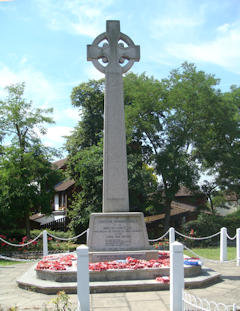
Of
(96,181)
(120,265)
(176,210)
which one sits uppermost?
(96,181)

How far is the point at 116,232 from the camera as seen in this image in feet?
29.6

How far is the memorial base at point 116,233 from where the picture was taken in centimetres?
891

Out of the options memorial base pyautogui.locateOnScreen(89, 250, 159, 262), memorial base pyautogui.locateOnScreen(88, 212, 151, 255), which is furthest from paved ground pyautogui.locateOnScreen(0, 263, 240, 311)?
memorial base pyautogui.locateOnScreen(88, 212, 151, 255)

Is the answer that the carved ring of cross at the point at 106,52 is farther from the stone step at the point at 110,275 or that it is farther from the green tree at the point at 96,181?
the green tree at the point at 96,181

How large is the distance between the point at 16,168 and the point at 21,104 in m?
4.19

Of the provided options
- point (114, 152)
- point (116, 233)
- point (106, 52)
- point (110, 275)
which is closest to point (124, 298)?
point (110, 275)

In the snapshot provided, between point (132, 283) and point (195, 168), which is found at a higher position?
point (195, 168)

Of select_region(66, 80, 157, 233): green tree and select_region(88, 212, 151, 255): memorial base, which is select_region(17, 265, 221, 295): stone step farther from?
select_region(66, 80, 157, 233): green tree

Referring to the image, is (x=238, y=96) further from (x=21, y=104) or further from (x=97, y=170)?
(x=21, y=104)

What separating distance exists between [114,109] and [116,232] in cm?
360

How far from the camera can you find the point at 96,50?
10172 mm

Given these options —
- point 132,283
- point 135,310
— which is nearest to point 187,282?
point 132,283

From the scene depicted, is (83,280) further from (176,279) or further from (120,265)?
(120,265)

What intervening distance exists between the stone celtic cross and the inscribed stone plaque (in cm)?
40
